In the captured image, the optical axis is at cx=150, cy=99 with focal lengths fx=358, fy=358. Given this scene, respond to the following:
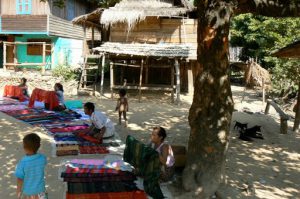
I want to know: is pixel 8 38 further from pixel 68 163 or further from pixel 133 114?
pixel 68 163

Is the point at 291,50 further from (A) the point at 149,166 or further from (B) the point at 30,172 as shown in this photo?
(B) the point at 30,172

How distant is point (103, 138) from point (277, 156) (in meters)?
3.95

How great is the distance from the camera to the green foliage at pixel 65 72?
1950 cm

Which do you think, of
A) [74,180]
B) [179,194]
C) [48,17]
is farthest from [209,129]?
[48,17]

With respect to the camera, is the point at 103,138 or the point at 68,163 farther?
the point at 103,138

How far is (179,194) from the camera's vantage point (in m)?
5.43

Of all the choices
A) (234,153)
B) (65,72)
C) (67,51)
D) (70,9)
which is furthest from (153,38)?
(234,153)

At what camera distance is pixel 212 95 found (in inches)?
207

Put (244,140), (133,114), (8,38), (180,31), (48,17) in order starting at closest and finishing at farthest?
(244,140), (133,114), (180,31), (48,17), (8,38)

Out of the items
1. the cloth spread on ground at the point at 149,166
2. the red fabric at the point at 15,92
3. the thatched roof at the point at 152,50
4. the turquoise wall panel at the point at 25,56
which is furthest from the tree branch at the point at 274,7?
the turquoise wall panel at the point at 25,56

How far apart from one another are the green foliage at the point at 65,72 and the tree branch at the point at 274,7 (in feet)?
50.9

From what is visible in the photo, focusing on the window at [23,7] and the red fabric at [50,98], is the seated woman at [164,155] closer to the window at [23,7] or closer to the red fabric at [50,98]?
the red fabric at [50,98]

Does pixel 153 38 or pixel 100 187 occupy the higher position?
pixel 153 38

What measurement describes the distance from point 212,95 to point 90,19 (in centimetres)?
1481
